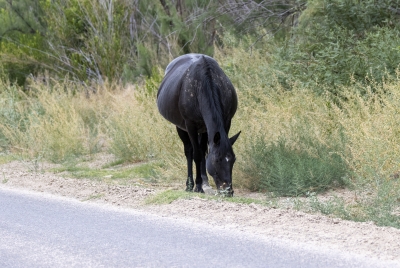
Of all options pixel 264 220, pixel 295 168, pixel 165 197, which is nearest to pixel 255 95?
pixel 295 168

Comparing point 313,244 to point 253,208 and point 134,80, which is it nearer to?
point 253,208

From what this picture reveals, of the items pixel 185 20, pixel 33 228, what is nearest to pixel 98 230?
pixel 33 228

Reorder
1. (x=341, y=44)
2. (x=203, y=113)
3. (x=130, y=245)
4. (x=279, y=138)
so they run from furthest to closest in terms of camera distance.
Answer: (x=341, y=44) → (x=279, y=138) → (x=203, y=113) → (x=130, y=245)

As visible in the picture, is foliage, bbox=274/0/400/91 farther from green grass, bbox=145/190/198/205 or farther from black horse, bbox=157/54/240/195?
green grass, bbox=145/190/198/205

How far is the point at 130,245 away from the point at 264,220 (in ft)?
4.74

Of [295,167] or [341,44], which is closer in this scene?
[295,167]

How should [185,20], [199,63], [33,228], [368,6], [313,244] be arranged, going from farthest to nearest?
[185,20] < [368,6] < [199,63] < [33,228] < [313,244]

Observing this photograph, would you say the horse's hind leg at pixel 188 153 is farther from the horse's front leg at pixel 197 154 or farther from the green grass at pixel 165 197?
the green grass at pixel 165 197

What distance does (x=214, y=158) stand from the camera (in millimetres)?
9000

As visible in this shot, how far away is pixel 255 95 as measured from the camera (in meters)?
13.1

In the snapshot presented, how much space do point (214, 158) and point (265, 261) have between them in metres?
3.62

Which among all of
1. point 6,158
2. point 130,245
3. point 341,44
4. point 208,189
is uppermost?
point 341,44

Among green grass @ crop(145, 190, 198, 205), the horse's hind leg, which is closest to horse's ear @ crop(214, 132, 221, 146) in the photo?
green grass @ crop(145, 190, 198, 205)

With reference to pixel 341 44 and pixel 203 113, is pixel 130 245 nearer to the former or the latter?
pixel 203 113
